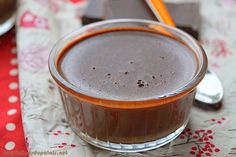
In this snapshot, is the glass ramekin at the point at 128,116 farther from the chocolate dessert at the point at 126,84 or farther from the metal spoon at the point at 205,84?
the metal spoon at the point at 205,84

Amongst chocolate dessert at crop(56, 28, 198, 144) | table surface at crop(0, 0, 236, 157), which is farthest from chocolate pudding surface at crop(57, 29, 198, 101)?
table surface at crop(0, 0, 236, 157)

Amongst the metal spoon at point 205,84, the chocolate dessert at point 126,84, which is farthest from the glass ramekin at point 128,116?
the metal spoon at point 205,84

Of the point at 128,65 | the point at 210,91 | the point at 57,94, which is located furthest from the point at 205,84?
the point at 57,94

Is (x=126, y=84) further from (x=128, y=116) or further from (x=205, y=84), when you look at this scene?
(x=205, y=84)

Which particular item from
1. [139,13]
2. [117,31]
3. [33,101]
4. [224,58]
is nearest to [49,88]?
[33,101]

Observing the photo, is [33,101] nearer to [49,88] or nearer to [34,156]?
[49,88]

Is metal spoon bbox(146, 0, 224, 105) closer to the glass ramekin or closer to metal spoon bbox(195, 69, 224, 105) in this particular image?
metal spoon bbox(195, 69, 224, 105)

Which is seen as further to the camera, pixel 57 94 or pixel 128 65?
pixel 57 94
